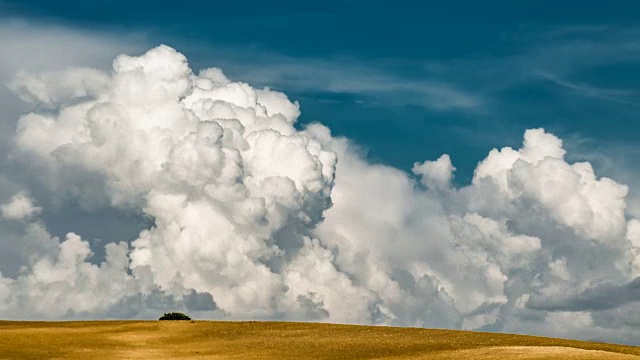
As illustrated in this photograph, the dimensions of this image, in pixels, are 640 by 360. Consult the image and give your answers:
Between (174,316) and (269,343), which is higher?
(174,316)

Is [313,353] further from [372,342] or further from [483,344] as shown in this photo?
[483,344]

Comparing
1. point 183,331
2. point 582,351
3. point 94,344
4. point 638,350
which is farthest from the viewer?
point 183,331

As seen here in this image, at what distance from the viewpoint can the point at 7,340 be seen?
267ft

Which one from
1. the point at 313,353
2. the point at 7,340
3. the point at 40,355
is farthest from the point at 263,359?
the point at 7,340

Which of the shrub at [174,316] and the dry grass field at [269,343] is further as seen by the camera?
the shrub at [174,316]

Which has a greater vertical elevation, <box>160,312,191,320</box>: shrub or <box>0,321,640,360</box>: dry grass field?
<box>160,312,191,320</box>: shrub

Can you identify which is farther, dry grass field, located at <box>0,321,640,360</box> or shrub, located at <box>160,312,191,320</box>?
shrub, located at <box>160,312,191,320</box>

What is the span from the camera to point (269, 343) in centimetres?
8681

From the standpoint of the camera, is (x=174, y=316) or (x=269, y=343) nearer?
(x=269, y=343)

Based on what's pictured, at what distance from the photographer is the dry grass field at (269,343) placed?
7412cm

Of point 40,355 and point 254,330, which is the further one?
point 254,330

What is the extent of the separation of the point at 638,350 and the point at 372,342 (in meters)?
24.4

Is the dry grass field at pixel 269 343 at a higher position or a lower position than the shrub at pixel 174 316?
lower

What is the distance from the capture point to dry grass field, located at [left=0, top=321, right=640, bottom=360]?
74125mm
